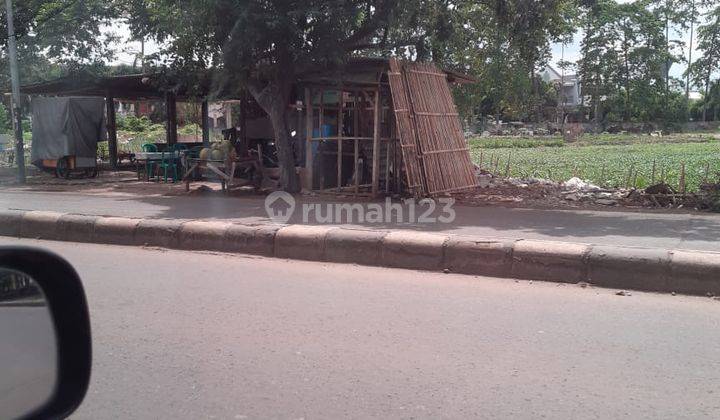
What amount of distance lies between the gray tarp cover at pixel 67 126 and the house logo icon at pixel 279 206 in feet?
27.8

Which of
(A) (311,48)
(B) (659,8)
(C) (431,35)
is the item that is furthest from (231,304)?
(B) (659,8)

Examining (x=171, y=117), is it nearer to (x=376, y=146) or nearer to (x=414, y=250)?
(x=376, y=146)

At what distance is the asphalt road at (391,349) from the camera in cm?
377

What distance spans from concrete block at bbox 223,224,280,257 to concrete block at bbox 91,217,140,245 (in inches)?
67.6

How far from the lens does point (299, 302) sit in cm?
602

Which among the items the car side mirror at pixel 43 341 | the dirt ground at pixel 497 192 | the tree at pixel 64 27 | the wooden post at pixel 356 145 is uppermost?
→ the tree at pixel 64 27

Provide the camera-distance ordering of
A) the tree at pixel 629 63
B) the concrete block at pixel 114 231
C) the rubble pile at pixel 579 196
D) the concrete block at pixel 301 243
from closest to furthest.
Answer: the concrete block at pixel 301 243 < the concrete block at pixel 114 231 < the rubble pile at pixel 579 196 < the tree at pixel 629 63

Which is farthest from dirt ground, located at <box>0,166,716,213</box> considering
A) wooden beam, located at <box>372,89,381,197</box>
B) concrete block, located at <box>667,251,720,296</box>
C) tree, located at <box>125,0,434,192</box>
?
concrete block, located at <box>667,251,720,296</box>

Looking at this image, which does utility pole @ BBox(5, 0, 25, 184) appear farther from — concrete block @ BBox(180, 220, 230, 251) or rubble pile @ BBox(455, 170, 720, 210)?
rubble pile @ BBox(455, 170, 720, 210)

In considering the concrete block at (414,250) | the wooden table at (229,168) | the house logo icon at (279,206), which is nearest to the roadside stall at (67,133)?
the wooden table at (229,168)

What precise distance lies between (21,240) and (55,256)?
8748 millimetres

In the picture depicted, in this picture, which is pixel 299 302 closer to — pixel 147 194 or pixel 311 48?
pixel 311 48

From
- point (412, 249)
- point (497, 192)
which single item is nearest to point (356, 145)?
point (497, 192)

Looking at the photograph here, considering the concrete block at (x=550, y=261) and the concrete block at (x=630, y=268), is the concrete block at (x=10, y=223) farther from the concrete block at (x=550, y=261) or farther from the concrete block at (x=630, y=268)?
the concrete block at (x=630, y=268)
